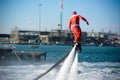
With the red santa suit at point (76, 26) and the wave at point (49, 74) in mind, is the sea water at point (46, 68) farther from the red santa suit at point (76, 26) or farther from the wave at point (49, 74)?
the red santa suit at point (76, 26)

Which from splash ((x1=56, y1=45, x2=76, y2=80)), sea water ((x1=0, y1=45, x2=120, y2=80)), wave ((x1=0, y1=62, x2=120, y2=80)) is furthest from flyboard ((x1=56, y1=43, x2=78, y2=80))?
wave ((x1=0, y1=62, x2=120, y2=80))

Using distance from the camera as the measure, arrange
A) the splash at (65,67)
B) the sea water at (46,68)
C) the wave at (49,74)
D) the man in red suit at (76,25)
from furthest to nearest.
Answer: the sea water at (46,68)
the wave at (49,74)
the splash at (65,67)
the man in red suit at (76,25)

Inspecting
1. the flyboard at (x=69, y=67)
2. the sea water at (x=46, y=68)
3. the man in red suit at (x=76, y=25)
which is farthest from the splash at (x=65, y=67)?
the man in red suit at (x=76, y=25)

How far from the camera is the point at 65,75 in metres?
4.24

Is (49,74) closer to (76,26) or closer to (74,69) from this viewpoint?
(74,69)

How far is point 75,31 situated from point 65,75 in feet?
2.22

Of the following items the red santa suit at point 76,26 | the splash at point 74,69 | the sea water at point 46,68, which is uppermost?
the red santa suit at point 76,26

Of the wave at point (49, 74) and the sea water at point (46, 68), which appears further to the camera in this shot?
the sea water at point (46, 68)

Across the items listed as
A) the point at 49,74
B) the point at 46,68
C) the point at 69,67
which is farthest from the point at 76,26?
the point at 46,68

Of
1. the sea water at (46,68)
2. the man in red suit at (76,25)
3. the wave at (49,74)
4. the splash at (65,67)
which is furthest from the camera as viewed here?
the sea water at (46,68)

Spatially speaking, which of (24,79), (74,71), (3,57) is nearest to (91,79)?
(24,79)

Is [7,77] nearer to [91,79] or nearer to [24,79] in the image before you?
[24,79]

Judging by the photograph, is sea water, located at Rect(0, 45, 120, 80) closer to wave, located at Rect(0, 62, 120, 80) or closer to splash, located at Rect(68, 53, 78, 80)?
wave, located at Rect(0, 62, 120, 80)

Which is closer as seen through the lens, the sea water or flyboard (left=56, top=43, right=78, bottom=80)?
flyboard (left=56, top=43, right=78, bottom=80)
